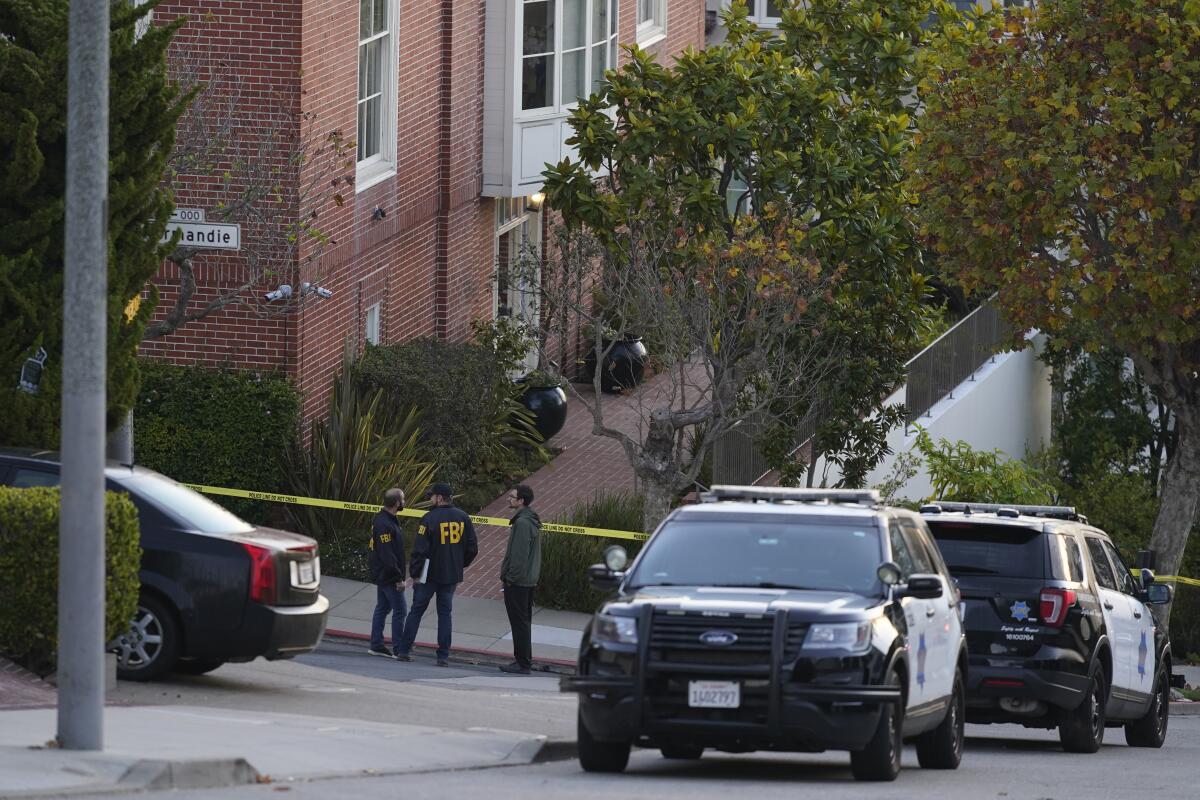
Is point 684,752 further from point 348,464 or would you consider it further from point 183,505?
point 348,464

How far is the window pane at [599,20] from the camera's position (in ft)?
102

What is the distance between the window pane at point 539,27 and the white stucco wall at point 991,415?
277 inches

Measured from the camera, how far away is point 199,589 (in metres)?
14.0

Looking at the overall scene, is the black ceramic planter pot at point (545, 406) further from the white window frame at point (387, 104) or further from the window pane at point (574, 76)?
the window pane at point (574, 76)

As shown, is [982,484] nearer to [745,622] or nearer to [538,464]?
[538,464]

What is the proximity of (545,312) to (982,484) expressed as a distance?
6165 millimetres

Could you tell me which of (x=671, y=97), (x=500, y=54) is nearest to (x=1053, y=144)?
(x=671, y=97)

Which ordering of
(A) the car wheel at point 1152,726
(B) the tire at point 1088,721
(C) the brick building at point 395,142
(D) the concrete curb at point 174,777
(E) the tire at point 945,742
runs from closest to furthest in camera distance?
(D) the concrete curb at point 174,777 < (E) the tire at point 945,742 < (B) the tire at point 1088,721 < (A) the car wheel at point 1152,726 < (C) the brick building at point 395,142

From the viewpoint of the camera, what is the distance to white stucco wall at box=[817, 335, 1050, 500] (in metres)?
28.5

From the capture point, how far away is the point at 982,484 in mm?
25828

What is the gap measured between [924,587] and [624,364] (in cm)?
2022

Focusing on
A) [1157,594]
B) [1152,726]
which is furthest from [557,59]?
[1152,726]

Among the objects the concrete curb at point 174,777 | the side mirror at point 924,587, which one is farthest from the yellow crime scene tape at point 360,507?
the concrete curb at point 174,777

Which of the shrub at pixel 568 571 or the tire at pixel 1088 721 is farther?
the shrub at pixel 568 571
